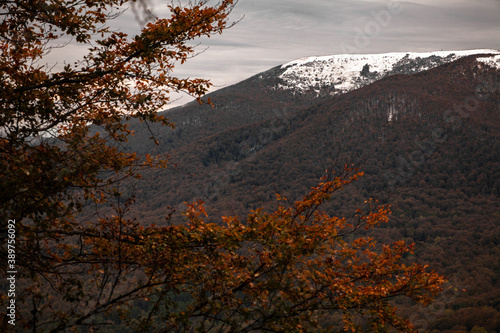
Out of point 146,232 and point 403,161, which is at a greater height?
point 146,232

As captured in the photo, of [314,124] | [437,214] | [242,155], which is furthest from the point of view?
[242,155]

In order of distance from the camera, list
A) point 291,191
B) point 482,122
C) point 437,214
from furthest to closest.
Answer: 1. point 482,122
2. point 291,191
3. point 437,214

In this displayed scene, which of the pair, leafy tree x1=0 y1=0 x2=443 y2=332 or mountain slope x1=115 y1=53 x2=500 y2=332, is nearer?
leafy tree x1=0 y1=0 x2=443 y2=332

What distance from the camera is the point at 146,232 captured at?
170 inches

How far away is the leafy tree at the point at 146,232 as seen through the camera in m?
3.59

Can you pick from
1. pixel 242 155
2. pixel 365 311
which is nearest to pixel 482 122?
pixel 242 155

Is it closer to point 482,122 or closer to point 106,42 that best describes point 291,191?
point 482,122

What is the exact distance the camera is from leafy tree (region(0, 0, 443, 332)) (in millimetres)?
3594

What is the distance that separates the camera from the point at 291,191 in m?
114

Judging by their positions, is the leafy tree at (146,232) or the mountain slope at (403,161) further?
the mountain slope at (403,161)

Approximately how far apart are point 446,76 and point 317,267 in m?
170

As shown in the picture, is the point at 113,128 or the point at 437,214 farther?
the point at 437,214

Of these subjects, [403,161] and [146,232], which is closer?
[146,232]

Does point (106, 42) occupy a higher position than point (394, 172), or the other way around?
point (106, 42)
